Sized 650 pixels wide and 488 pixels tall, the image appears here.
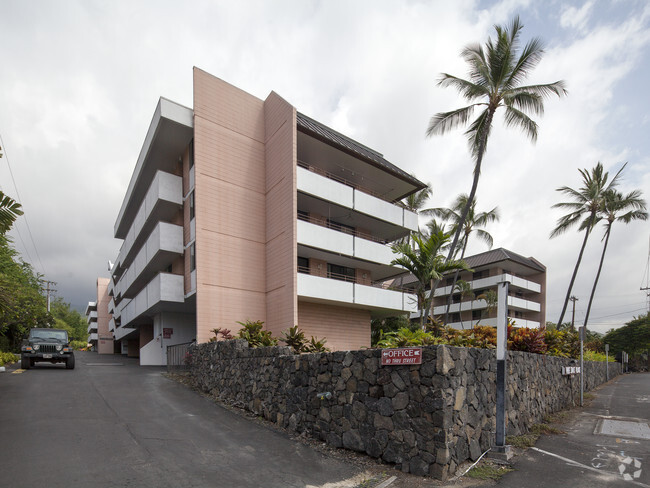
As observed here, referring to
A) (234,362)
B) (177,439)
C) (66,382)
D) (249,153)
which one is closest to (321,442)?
(177,439)

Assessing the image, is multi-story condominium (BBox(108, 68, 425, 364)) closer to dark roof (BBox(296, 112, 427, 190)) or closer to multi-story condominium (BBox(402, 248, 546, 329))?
dark roof (BBox(296, 112, 427, 190))

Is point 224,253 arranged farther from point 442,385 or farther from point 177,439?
point 442,385

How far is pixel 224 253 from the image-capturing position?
1862 centimetres

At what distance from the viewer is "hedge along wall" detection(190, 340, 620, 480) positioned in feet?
21.1

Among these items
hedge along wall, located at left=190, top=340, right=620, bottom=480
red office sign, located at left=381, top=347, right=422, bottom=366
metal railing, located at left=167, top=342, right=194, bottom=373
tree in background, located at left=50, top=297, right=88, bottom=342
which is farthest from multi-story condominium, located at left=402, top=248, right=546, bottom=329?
tree in background, located at left=50, top=297, right=88, bottom=342

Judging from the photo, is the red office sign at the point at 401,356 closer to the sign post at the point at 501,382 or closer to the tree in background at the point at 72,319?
the sign post at the point at 501,382

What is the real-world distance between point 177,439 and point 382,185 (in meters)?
20.7

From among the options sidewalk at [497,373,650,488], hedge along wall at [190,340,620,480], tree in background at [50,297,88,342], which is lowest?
tree in background at [50,297,88,342]

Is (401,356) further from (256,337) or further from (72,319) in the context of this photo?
(72,319)

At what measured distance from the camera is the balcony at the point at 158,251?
793 inches

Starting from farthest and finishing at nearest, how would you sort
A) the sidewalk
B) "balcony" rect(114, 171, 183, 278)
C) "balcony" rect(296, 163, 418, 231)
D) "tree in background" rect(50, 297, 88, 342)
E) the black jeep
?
1. "tree in background" rect(50, 297, 88, 342)
2. "balcony" rect(114, 171, 183, 278)
3. "balcony" rect(296, 163, 418, 231)
4. the black jeep
5. the sidewalk

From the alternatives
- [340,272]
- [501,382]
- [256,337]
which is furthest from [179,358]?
[501,382]

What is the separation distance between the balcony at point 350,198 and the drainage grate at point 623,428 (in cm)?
1422

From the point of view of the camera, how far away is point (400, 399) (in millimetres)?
6871
